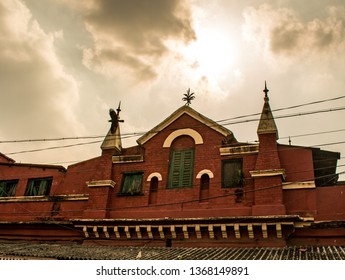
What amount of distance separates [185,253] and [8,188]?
43.1 ft

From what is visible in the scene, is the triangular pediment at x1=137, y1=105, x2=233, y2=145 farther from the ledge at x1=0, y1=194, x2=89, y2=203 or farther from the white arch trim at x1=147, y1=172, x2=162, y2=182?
the ledge at x1=0, y1=194, x2=89, y2=203

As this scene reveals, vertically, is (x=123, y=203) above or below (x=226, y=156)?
below

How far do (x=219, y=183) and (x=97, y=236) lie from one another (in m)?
6.25

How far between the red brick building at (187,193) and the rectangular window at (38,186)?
0.19 feet

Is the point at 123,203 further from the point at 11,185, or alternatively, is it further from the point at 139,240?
the point at 11,185

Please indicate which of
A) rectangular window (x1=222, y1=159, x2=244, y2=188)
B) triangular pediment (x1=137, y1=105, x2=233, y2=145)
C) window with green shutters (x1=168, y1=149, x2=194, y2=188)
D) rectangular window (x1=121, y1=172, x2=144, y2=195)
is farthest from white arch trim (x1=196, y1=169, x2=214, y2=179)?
rectangular window (x1=121, y1=172, x2=144, y2=195)

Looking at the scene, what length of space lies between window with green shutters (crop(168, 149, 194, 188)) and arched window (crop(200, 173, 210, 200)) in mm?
521

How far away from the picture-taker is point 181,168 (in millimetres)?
17422

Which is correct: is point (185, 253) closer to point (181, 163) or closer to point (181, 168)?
point (181, 168)

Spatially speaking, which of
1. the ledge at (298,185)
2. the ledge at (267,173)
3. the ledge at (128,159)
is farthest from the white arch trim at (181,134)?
the ledge at (298,185)

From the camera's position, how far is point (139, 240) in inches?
636

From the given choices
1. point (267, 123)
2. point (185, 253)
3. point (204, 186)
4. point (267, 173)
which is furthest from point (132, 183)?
point (267, 123)

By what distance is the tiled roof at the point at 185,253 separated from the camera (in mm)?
11677
